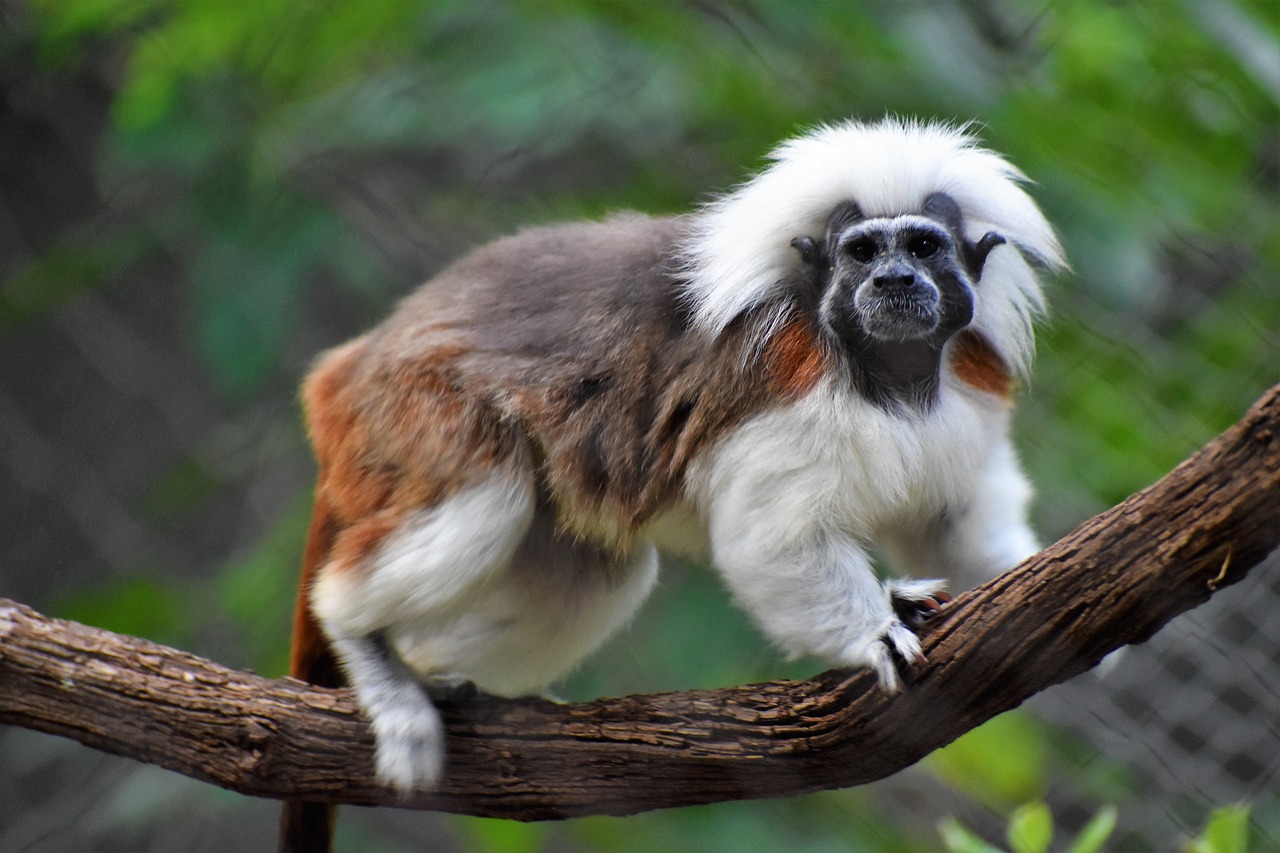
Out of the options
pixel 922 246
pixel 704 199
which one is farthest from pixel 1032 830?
pixel 704 199

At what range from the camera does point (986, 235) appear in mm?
1865

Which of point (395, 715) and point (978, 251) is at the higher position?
point (978, 251)

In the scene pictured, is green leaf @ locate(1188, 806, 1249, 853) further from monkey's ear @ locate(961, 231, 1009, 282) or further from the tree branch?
monkey's ear @ locate(961, 231, 1009, 282)

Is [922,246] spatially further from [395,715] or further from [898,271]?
[395,715]

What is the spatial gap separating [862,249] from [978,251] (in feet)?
0.61

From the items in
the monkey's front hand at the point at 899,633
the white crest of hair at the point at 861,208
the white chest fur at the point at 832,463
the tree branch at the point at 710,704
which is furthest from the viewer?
the white crest of hair at the point at 861,208

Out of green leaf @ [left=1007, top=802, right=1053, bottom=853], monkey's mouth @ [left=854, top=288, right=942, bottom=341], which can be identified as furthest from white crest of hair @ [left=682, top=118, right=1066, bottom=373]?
green leaf @ [left=1007, top=802, right=1053, bottom=853]

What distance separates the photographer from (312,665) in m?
2.14

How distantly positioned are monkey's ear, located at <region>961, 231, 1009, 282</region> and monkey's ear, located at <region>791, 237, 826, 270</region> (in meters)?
0.21

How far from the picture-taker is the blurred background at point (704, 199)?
8.18 ft

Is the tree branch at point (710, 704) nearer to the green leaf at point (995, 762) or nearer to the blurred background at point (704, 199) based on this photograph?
the blurred background at point (704, 199)

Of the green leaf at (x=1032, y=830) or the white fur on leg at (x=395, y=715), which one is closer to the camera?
the green leaf at (x=1032, y=830)

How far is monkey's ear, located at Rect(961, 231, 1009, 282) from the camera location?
1.86 metres

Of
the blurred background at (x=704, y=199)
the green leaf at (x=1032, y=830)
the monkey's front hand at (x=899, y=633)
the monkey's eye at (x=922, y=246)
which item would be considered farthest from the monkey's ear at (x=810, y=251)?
the green leaf at (x=1032, y=830)
